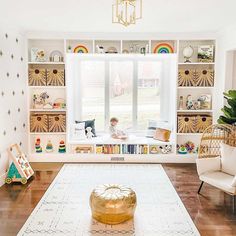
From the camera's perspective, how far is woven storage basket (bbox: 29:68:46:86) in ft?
16.9

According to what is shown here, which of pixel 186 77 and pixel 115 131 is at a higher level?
pixel 186 77

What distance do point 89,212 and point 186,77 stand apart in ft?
10.1

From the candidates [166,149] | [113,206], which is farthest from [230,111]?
[113,206]

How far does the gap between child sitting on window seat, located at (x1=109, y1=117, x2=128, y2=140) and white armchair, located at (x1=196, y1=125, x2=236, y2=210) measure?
1671 millimetres

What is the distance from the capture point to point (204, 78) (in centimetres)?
514

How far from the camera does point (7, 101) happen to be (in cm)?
436

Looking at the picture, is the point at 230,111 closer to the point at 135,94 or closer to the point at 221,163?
the point at 221,163

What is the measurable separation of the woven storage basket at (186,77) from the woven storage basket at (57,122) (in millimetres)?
2234

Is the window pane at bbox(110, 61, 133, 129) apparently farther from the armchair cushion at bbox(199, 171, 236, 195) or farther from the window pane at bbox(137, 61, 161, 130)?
the armchair cushion at bbox(199, 171, 236, 195)

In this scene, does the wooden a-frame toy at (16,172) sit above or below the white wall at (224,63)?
below

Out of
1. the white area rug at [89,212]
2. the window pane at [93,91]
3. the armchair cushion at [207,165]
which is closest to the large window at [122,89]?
the window pane at [93,91]

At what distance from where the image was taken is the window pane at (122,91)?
5.69m

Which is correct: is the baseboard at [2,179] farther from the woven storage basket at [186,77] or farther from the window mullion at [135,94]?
the woven storage basket at [186,77]

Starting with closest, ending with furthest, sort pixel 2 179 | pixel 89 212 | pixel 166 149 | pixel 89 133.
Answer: pixel 89 212 → pixel 2 179 → pixel 166 149 → pixel 89 133
